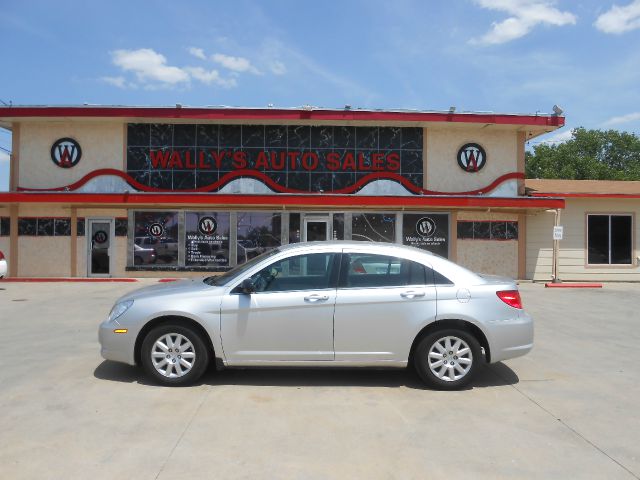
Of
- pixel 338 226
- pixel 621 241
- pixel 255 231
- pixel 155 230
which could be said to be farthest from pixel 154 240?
pixel 621 241

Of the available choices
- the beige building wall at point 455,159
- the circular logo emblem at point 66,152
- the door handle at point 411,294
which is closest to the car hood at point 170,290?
the door handle at point 411,294

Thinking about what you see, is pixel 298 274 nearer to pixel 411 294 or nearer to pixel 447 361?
pixel 411 294

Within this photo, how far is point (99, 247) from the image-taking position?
1908 cm

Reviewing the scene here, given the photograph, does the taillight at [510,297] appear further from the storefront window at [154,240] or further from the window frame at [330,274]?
the storefront window at [154,240]

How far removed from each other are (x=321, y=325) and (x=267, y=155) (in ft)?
46.6

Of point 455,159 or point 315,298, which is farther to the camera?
point 455,159

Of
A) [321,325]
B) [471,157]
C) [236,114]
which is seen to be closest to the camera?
[321,325]

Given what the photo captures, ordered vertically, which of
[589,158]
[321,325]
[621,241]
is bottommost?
[321,325]

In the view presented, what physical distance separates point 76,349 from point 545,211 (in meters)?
16.4

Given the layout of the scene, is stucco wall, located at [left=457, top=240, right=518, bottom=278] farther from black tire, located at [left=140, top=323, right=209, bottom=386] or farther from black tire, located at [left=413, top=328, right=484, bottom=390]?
black tire, located at [left=140, top=323, right=209, bottom=386]

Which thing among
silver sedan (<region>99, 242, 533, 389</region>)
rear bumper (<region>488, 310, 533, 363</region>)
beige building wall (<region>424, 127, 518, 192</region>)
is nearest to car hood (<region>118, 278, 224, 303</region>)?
silver sedan (<region>99, 242, 533, 389</region>)

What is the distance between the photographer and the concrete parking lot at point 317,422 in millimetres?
3949

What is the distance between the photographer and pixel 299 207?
61.0 ft

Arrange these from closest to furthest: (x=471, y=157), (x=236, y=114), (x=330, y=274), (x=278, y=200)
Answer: (x=330, y=274), (x=278, y=200), (x=236, y=114), (x=471, y=157)
